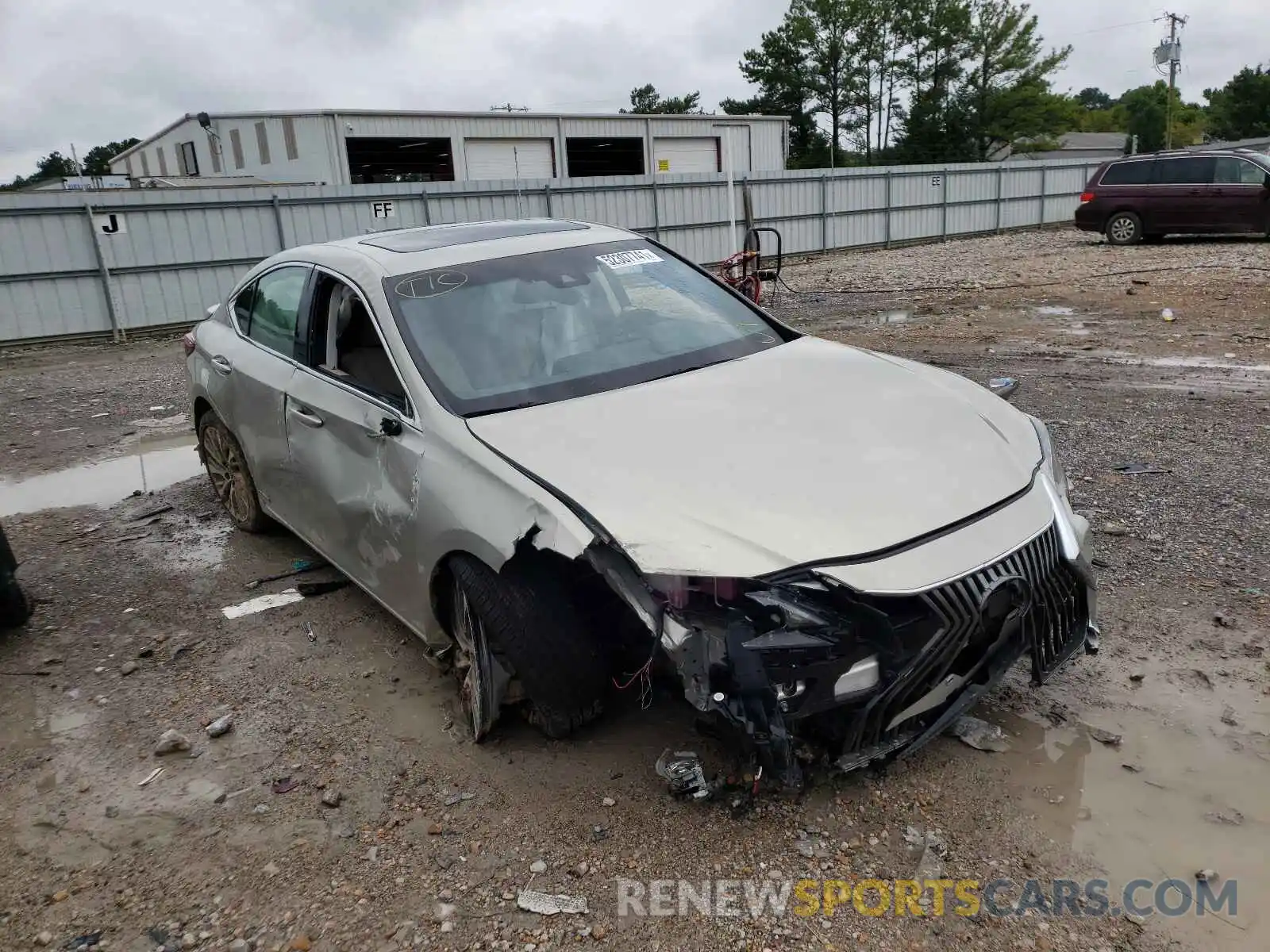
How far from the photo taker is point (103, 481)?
269 inches

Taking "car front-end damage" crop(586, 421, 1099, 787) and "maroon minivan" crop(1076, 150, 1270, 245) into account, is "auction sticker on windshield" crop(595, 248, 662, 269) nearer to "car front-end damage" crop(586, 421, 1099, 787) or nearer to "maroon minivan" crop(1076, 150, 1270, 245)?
"car front-end damage" crop(586, 421, 1099, 787)

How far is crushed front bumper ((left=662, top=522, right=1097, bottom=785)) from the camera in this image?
2.44 m

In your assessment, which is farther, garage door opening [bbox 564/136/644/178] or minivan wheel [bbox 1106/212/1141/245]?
garage door opening [bbox 564/136/644/178]

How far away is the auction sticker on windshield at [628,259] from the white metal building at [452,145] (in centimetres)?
2057

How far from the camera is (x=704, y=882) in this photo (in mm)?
2527

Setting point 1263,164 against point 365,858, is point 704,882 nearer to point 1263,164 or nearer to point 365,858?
point 365,858

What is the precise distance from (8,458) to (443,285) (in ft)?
18.9

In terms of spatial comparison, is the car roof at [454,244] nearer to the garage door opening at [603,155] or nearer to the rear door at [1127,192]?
the rear door at [1127,192]

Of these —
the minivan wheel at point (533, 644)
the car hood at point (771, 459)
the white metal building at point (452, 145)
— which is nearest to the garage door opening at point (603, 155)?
the white metal building at point (452, 145)

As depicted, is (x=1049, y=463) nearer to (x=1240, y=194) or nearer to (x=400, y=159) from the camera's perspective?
(x=1240, y=194)

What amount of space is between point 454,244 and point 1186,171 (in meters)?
18.0

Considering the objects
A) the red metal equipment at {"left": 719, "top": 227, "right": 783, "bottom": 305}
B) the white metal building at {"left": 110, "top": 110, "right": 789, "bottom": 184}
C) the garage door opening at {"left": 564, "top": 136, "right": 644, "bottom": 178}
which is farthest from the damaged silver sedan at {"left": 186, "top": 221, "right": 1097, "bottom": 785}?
the garage door opening at {"left": 564, "top": 136, "right": 644, "bottom": 178}

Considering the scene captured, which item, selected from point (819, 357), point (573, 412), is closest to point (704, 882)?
point (573, 412)

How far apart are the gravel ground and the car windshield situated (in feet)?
3.92
